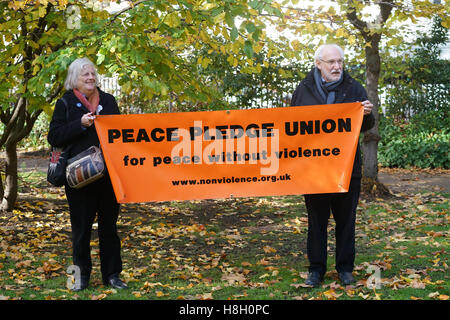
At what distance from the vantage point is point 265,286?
5.10 meters

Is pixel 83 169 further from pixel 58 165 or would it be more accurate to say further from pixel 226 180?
pixel 226 180

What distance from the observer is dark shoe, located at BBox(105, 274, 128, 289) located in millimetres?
4930

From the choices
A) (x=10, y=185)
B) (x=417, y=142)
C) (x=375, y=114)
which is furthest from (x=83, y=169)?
(x=417, y=142)

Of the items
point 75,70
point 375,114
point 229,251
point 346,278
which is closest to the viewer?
point 75,70

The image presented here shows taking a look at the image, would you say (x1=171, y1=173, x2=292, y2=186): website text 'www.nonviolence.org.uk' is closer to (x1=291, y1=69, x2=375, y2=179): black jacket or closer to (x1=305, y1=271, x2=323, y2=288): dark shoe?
(x1=291, y1=69, x2=375, y2=179): black jacket

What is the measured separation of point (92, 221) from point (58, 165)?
57cm

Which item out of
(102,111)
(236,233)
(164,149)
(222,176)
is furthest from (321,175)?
(236,233)

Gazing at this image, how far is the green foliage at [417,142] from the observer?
43.9ft

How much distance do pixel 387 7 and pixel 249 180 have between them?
5.91 m

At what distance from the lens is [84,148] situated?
4.69m

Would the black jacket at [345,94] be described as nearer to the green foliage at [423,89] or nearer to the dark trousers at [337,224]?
the dark trousers at [337,224]

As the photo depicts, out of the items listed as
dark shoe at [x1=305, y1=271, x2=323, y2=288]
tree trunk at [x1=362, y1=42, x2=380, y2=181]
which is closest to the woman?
dark shoe at [x1=305, y1=271, x2=323, y2=288]

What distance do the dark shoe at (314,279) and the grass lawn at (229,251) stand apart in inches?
2.3

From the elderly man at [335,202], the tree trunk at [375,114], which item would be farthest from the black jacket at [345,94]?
the tree trunk at [375,114]
